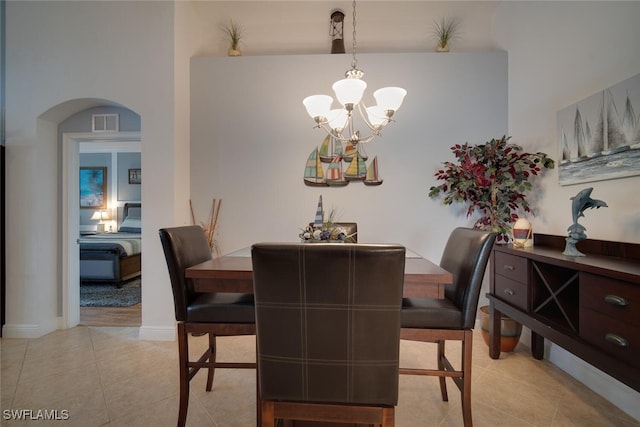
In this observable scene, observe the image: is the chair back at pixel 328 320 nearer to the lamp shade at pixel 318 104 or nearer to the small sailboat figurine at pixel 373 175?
the lamp shade at pixel 318 104

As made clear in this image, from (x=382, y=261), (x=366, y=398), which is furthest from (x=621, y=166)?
(x=366, y=398)

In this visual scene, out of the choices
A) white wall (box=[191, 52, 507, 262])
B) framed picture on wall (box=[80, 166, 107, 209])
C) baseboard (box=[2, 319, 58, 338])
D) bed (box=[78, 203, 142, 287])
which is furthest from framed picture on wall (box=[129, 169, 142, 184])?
white wall (box=[191, 52, 507, 262])

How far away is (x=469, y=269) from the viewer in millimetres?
1420

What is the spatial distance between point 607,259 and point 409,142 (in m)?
1.75

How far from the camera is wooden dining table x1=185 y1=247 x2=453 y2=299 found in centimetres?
126

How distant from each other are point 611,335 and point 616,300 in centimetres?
17

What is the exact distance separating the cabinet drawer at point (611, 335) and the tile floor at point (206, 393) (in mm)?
612

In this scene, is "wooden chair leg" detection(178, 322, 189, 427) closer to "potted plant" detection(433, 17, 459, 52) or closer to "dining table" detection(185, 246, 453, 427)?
"dining table" detection(185, 246, 453, 427)

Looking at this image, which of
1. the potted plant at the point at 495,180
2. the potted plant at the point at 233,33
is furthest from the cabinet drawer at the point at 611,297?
the potted plant at the point at 233,33

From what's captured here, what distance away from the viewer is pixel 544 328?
1.62 meters

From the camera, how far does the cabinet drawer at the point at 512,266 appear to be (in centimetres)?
185

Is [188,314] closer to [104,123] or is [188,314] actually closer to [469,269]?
[469,269]

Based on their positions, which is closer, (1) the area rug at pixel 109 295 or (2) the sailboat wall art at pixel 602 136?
(2) the sailboat wall art at pixel 602 136

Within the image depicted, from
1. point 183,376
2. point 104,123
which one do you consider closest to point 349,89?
point 183,376
